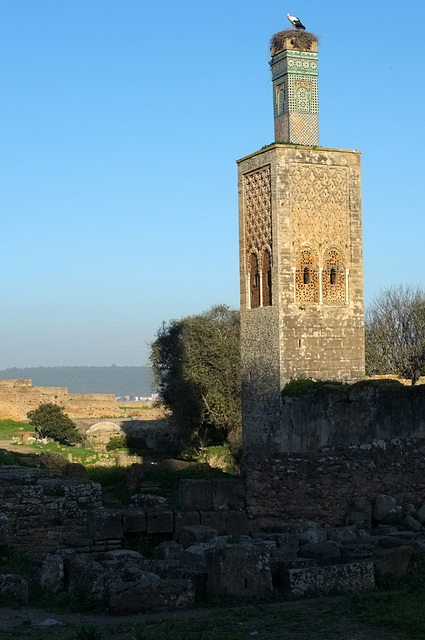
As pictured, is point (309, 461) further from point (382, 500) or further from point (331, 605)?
point (331, 605)

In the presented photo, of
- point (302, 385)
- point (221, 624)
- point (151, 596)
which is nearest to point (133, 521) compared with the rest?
point (151, 596)

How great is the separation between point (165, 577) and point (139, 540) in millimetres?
3261

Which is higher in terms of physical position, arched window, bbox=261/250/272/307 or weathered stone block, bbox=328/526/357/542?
arched window, bbox=261/250/272/307

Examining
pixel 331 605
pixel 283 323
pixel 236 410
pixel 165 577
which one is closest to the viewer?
pixel 331 605

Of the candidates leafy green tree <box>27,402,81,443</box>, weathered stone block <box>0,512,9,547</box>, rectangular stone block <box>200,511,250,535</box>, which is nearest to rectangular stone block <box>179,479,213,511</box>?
rectangular stone block <box>200,511,250,535</box>

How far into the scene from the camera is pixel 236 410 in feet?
116

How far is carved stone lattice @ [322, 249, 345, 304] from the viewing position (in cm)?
2634

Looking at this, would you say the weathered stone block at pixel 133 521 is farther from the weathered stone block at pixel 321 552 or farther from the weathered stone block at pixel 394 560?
the weathered stone block at pixel 394 560

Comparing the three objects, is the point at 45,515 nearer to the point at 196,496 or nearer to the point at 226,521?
the point at 196,496

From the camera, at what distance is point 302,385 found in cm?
2522

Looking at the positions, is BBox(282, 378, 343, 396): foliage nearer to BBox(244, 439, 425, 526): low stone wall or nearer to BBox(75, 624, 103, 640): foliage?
BBox(244, 439, 425, 526): low stone wall

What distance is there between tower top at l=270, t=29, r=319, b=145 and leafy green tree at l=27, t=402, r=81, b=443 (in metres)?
20.7

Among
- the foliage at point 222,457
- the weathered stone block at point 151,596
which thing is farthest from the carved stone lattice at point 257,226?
the weathered stone block at point 151,596

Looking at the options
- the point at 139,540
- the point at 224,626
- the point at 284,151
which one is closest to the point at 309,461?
the point at 139,540
